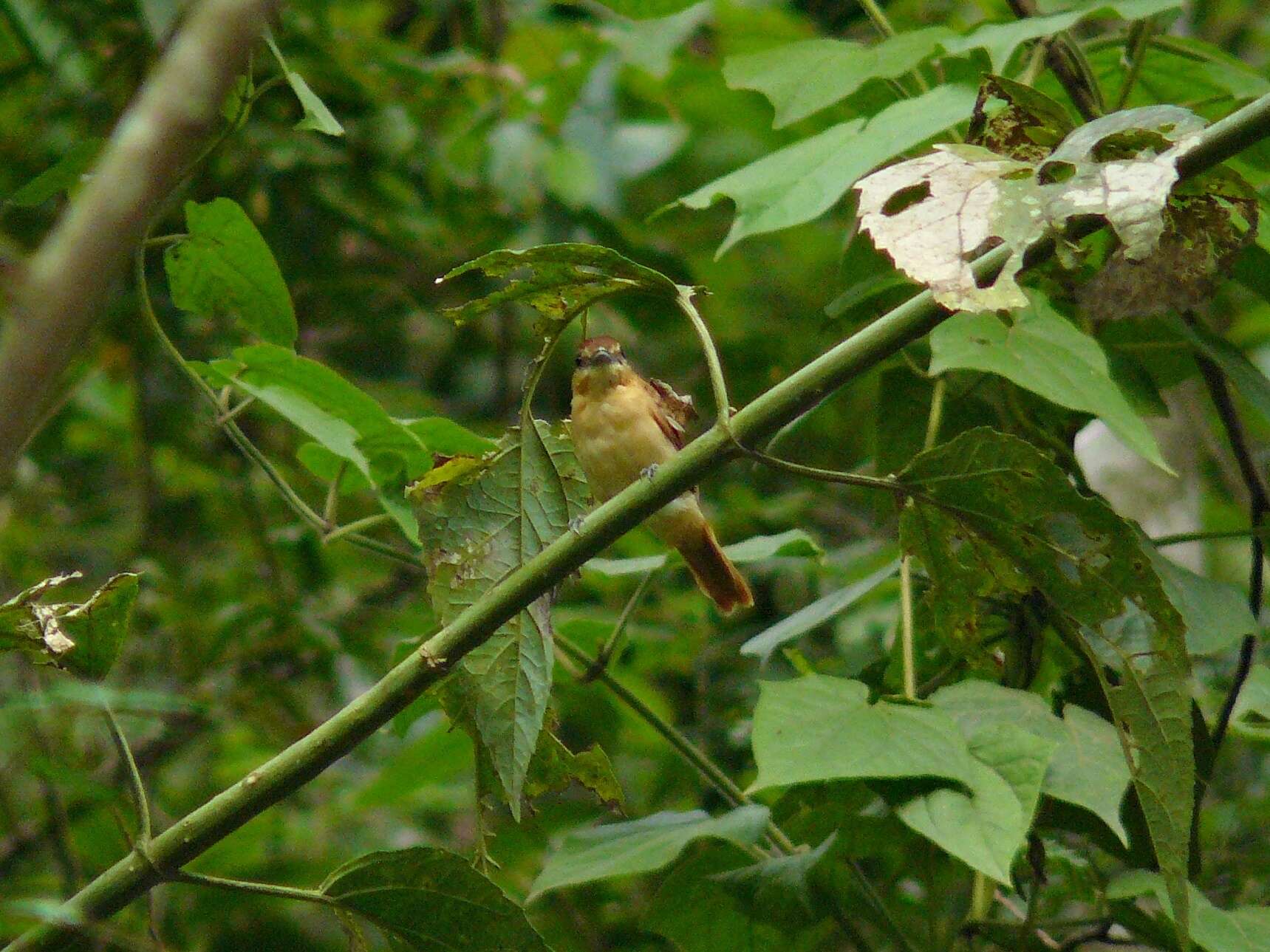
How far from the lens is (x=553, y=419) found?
16.7 ft

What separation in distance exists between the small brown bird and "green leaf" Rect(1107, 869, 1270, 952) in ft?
3.84

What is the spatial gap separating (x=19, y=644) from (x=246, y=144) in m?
3.23

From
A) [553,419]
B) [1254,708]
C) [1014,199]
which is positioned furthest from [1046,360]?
[553,419]

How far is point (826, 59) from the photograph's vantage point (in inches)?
79.0

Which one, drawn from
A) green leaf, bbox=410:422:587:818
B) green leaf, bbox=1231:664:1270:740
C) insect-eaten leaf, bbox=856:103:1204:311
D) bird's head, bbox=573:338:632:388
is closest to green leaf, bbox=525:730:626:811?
green leaf, bbox=410:422:587:818

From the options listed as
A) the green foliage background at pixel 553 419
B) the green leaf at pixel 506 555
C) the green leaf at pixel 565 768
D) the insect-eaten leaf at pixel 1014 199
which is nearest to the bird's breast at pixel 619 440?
the green foliage background at pixel 553 419

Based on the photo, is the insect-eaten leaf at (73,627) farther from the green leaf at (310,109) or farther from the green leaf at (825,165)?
the green leaf at (825,165)

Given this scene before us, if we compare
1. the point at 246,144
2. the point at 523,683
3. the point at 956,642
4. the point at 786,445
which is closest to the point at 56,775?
the point at 523,683

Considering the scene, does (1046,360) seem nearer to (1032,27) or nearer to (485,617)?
(1032,27)

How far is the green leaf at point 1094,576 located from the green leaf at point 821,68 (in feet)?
2.52

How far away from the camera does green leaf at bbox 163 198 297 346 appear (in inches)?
69.7

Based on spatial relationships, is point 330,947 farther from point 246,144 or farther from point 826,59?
point 246,144

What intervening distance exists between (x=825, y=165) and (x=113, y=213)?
140cm

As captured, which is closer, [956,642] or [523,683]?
[523,683]
